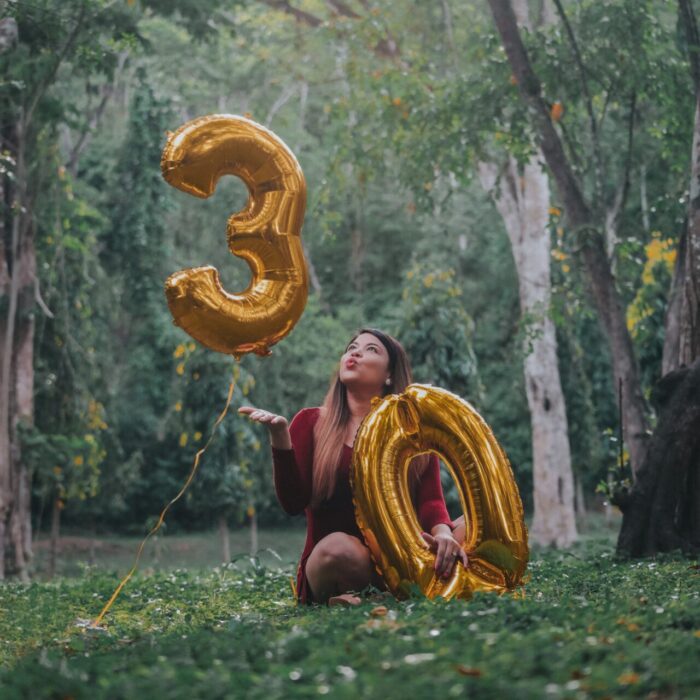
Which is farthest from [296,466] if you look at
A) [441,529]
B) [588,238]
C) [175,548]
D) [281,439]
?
[175,548]

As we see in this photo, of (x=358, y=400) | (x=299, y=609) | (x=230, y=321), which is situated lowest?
(x=299, y=609)

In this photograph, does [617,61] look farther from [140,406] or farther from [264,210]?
[140,406]

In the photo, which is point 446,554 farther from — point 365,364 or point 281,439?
point 365,364

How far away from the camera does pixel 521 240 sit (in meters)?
15.4

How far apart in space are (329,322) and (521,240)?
27.9 ft

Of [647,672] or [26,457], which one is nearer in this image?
[647,672]

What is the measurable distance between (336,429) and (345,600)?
889 millimetres

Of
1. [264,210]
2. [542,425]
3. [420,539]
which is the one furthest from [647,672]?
[542,425]

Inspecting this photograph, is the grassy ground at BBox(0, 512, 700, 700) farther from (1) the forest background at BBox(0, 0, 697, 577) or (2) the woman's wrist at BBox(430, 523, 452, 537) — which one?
(1) the forest background at BBox(0, 0, 697, 577)

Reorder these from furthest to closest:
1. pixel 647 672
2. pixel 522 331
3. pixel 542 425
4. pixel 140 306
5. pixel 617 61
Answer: pixel 140 306, pixel 542 425, pixel 522 331, pixel 617 61, pixel 647 672

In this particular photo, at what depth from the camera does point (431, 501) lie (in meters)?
5.30

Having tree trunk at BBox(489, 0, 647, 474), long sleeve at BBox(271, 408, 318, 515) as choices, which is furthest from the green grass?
long sleeve at BBox(271, 408, 318, 515)

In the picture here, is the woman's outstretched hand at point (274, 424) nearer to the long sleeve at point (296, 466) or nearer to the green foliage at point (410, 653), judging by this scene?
the long sleeve at point (296, 466)

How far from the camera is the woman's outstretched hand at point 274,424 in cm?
480
